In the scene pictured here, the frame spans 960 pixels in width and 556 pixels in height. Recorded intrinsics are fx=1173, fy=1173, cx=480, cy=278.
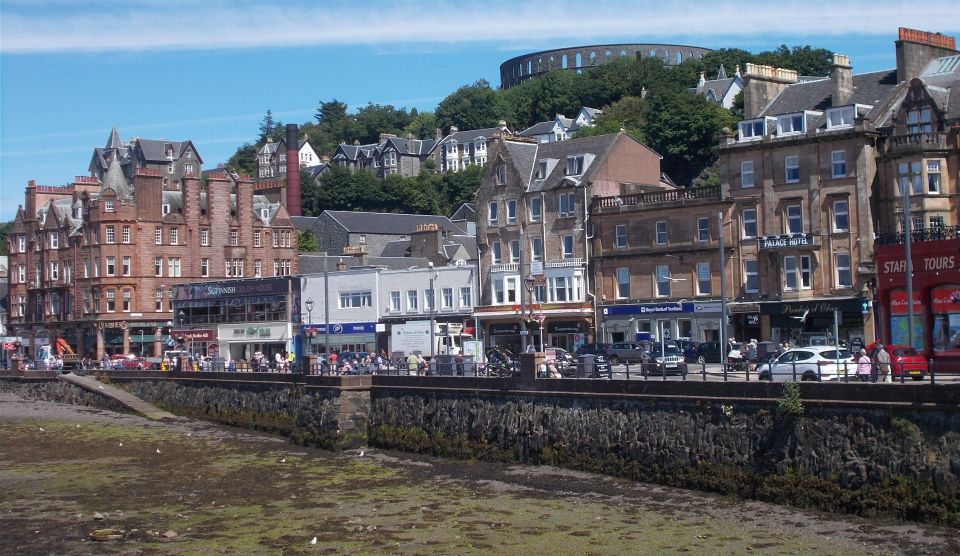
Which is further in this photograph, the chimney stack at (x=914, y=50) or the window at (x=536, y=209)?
the window at (x=536, y=209)

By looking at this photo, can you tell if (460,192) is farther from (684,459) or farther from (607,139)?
(684,459)

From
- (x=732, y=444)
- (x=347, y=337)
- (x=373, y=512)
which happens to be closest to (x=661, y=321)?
(x=347, y=337)

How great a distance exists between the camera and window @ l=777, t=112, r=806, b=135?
62.7 metres

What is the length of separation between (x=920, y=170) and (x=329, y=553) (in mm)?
40897

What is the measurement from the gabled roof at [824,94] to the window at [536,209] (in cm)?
1442

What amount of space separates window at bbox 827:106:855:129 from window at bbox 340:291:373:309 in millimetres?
32911

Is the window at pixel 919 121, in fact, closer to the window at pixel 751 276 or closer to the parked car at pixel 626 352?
the window at pixel 751 276

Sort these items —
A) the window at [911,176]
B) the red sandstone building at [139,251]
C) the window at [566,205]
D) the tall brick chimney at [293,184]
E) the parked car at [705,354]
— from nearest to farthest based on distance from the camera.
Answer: the parked car at [705,354]
the window at [911,176]
the window at [566,205]
the red sandstone building at [139,251]
the tall brick chimney at [293,184]

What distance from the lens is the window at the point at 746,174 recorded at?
2506 inches

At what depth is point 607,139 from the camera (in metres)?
73.9

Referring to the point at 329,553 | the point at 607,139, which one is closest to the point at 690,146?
the point at 607,139

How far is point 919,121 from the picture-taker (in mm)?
58406

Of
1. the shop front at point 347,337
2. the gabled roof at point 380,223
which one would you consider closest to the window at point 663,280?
the shop front at point 347,337

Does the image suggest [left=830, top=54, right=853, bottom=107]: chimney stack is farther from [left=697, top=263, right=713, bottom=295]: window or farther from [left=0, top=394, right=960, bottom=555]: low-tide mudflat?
[left=0, top=394, right=960, bottom=555]: low-tide mudflat
